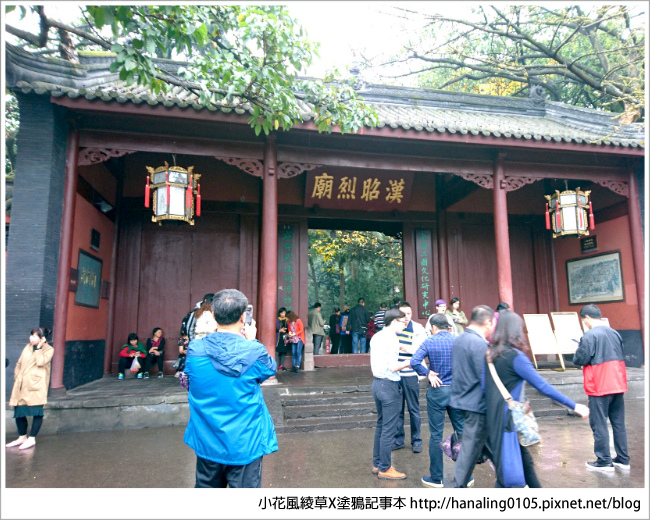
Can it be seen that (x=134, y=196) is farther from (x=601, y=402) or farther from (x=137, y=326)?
(x=601, y=402)

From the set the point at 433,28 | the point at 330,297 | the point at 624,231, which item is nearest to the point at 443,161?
the point at 624,231

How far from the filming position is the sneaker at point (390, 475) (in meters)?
3.70

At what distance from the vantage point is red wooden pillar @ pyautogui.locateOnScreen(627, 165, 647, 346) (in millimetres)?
7926

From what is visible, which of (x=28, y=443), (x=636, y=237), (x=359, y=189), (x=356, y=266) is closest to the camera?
(x=28, y=443)

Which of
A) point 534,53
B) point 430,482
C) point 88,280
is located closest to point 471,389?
point 430,482

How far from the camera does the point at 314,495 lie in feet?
10.00

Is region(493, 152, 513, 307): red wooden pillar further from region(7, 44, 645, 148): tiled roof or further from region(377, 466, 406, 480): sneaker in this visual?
region(377, 466, 406, 480): sneaker

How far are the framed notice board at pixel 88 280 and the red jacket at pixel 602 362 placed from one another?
6468 millimetres

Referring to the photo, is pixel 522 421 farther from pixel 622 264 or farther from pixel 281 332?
pixel 622 264

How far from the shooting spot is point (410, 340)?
4574 millimetres

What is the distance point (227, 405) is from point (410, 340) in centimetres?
276

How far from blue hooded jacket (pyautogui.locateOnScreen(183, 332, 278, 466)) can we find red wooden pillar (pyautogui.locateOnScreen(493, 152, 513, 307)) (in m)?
6.22

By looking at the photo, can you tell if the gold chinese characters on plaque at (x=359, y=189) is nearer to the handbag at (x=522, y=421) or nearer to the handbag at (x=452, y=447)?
the handbag at (x=452, y=447)

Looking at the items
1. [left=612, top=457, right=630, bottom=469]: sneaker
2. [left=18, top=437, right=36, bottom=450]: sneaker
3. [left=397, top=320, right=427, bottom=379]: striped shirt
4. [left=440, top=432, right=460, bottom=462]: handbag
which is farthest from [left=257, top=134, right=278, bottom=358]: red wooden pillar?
[left=612, top=457, right=630, bottom=469]: sneaker
